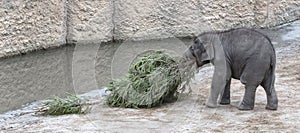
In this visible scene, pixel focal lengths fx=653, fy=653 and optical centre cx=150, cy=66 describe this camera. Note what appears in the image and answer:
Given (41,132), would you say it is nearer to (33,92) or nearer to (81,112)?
(81,112)

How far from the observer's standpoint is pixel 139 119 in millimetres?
3797

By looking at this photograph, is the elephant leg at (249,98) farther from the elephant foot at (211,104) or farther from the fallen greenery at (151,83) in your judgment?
the fallen greenery at (151,83)

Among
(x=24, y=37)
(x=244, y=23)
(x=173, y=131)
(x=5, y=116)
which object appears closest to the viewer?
(x=173, y=131)

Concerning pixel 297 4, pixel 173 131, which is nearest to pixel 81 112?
pixel 173 131

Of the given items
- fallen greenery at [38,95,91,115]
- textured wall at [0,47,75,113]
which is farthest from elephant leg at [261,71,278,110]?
textured wall at [0,47,75,113]

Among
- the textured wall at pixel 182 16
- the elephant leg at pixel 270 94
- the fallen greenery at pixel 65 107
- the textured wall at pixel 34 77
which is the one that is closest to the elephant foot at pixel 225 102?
the elephant leg at pixel 270 94

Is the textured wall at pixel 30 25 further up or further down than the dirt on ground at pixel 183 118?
further up

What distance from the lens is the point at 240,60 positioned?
397 centimetres

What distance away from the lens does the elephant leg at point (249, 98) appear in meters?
3.94

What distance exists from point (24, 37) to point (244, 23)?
2734mm

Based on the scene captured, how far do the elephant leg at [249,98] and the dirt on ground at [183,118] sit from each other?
44mm

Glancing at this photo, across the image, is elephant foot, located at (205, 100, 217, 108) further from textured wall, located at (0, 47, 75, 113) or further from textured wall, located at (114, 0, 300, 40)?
textured wall, located at (114, 0, 300, 40)

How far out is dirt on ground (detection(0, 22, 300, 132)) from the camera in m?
3.56

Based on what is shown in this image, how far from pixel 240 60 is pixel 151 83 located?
1.98 ft
